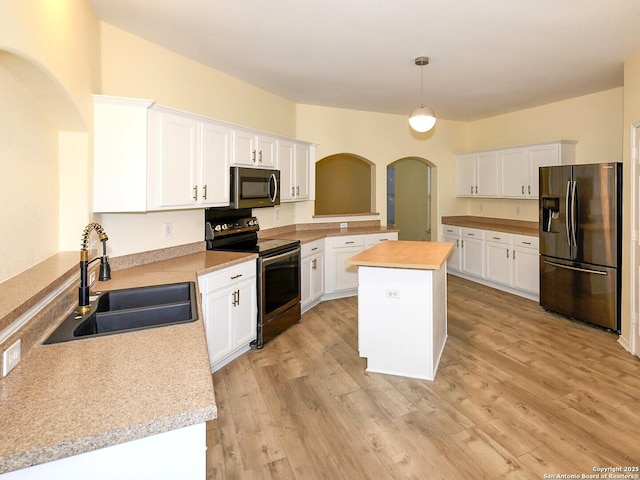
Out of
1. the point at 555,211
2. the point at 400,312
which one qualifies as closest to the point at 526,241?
the point at 555,211

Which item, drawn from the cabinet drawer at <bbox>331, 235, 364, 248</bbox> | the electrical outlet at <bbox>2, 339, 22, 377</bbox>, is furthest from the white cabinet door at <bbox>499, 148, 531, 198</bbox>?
the electrical outlet at <bbox>2, 339, 22, 377</bbox>

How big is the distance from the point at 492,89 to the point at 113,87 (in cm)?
407

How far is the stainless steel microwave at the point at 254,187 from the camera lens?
12.2ft

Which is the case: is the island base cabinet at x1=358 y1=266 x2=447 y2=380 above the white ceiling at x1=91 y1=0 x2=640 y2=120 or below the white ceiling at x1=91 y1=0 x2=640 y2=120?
below

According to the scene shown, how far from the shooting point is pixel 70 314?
1.79 m

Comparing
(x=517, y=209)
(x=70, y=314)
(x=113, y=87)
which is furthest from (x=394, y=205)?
(x=70, y=314)

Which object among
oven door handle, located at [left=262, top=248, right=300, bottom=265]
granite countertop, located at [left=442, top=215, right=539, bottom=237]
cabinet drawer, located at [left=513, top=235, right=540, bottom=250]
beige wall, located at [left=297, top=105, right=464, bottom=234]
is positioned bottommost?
oven door handle, located at [left=262, top=248, right=300, bottom=265]

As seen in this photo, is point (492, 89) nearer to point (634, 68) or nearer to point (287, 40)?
point (634, 68)

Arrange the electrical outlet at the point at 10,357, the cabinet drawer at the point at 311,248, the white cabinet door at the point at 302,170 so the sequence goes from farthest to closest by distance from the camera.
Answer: the white cabinet door at the point at 302,170 → the cabinet drawer at the point at 311,248 → the electrical outlet at the point at 10,357

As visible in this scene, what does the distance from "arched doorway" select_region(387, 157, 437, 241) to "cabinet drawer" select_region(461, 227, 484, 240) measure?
3.03 feet

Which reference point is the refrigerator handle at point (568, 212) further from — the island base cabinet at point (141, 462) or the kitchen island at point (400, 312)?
the island base cabinet at point (141, 462)

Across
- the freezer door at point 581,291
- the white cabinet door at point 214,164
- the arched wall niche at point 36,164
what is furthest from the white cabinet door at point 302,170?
the freezer door at point 581,291

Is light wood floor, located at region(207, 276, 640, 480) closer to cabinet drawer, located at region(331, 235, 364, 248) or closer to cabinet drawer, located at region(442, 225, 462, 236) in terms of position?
cabinet drawer, located at region(331, 235, 364, 248)

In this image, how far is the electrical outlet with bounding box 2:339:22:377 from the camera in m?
1.17
